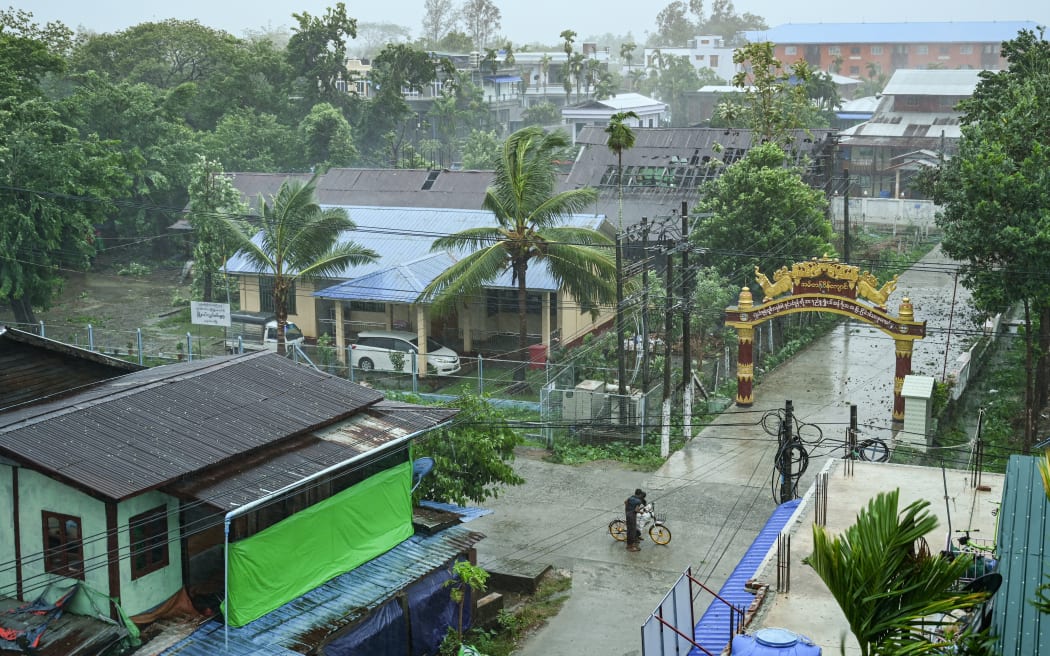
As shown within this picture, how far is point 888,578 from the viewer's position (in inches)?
356

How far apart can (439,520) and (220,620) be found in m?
4.96

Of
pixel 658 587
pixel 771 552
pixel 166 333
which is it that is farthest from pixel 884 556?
pixel 166 333

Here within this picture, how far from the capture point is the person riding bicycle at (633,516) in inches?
954

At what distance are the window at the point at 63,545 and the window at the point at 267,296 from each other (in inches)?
907

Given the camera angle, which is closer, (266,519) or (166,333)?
(266,519)

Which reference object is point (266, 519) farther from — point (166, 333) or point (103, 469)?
point (166, 333)

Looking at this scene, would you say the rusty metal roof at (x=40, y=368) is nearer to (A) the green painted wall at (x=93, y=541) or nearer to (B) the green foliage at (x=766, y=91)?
(A) the green painted wall at (x=93, y=541)

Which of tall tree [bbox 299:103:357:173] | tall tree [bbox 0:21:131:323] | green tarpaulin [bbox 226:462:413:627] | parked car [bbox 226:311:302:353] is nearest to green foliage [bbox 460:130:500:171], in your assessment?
tall tree [bbox 299:103:357:173]

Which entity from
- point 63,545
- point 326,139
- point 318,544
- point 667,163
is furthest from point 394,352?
point 326,139

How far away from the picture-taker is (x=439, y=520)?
66.9 feet

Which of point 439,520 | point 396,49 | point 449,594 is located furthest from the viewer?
point 396,49

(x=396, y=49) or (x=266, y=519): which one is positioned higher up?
(x=396, y=49)

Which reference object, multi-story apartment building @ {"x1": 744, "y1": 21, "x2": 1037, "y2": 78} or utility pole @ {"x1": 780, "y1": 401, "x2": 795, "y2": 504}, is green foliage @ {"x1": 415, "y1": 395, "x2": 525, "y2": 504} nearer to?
utility pole @ {"x1": 780, "y1": 401, "x2": 795, "y2": 504}

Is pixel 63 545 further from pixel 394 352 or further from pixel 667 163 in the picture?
pixel 667 163
